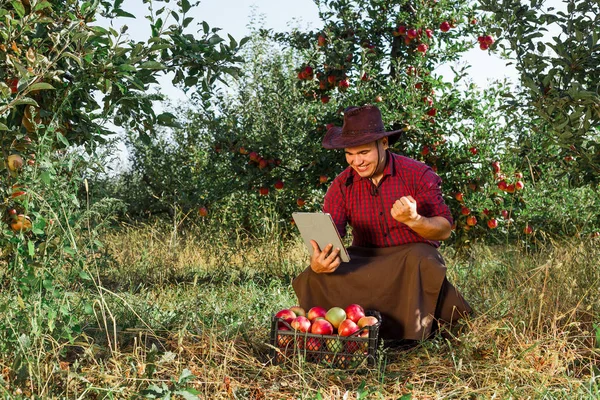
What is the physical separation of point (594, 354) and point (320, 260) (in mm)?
1460

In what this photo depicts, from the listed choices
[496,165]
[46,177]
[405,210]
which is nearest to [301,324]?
[405,210]

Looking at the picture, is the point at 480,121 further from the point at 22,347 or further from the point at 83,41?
the point at 22,347

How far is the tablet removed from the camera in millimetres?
3848

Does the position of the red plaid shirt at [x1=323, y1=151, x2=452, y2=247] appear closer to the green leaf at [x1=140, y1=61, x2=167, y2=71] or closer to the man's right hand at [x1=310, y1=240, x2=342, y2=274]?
the man's right hand at [x1=310, y1=240, x2=342, y2=274]

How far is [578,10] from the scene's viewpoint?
15.8ft

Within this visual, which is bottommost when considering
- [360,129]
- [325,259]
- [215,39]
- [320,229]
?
[325,259]

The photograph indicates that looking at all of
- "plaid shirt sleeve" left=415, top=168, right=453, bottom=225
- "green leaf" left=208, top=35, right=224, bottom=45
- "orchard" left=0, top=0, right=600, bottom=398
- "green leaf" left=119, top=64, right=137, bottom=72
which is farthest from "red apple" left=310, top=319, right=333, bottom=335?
"green leaf" left=208, top=35, right=224, bottom=45

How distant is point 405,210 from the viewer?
374cm

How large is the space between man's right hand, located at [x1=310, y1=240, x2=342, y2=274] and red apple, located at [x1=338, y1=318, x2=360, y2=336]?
1.23 ft

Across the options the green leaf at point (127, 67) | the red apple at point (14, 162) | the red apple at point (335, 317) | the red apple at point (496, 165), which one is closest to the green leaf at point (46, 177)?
the red apple at point (14, 162)

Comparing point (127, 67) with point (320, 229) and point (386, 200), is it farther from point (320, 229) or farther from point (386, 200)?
point (386, 200)

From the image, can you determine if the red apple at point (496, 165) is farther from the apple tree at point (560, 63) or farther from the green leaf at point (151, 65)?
the green leaf at point (151, 65)

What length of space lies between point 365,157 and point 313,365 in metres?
1.17

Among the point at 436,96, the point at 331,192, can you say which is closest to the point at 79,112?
the point at 331,192
